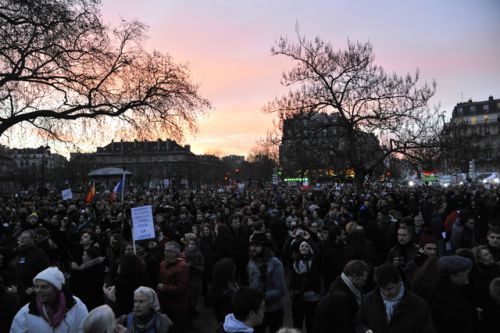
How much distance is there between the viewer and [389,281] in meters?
4.03

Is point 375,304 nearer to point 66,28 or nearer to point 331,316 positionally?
point 331,316

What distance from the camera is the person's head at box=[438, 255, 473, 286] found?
4332mm

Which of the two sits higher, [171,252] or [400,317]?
[171,252]

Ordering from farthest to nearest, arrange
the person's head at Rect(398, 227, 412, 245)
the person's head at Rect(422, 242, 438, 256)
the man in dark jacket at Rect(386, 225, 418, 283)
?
the person's head at Rect(398, 227, 412, 245) → the man in dark jacket at Rect(386, 225, 418, 283) → the person's head at Rect(422, 242, 438, 256)

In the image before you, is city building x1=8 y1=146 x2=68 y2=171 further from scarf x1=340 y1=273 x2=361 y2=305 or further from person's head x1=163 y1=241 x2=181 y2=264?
scarf x1=340 y1=273 x2=361 y2=305

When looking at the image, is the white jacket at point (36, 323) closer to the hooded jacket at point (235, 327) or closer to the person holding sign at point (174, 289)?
the hooded jacket at point (235, 327)

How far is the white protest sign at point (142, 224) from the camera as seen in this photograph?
25.6ft

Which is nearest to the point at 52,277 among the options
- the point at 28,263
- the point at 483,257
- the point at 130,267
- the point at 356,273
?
the point at 130,267

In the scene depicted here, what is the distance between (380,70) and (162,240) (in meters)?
16.5

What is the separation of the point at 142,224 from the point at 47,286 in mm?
3935

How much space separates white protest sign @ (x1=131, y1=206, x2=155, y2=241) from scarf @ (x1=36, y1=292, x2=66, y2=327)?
143 inches

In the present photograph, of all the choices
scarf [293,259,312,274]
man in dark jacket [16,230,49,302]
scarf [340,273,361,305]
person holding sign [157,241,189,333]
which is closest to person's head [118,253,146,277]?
A: person holding sign [157,241,189,333]

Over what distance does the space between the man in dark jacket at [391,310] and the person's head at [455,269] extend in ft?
1.81

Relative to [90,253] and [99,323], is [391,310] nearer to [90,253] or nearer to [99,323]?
[99,323]
